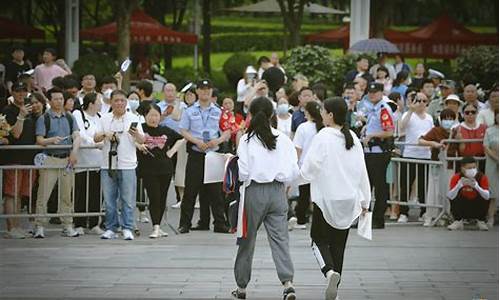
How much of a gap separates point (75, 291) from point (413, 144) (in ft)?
24.4

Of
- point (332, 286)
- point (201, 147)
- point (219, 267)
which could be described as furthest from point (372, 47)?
point (332, 286)

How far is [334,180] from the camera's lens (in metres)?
11.5

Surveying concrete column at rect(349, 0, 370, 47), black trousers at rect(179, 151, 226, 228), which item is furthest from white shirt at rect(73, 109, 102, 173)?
concrete column at rect(349, 0, 370, 47)

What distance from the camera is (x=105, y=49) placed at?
162ft

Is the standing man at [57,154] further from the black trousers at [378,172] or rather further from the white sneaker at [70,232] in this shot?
the black trousers at [378,172]

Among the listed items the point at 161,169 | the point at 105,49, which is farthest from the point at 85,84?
the point at 105,49

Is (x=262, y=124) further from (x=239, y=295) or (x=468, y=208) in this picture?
(x=468, y=208)

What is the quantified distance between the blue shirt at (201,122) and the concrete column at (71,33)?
1802cm

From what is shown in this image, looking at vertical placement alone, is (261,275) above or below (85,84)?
below

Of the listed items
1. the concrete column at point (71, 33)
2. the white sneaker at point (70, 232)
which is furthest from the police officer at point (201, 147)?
the concrete column at point (71, 33)

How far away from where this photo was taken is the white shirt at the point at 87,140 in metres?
16.4

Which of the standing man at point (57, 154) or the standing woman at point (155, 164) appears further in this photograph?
the standing man at point (57, 154)

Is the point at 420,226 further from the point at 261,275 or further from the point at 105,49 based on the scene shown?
the point at 105,49

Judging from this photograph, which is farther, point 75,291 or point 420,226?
point 420,226
